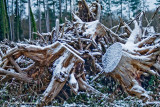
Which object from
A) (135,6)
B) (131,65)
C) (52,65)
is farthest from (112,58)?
(135,6)

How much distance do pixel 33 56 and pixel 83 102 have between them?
1523 mm

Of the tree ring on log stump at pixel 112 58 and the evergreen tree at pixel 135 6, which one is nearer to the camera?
the tree ring on log stump at pixel 112 58

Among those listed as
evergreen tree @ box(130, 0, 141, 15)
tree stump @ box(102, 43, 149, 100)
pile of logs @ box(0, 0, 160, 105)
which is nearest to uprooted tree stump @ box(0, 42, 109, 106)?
pile of logs @ box(0, 0, 160, 105)

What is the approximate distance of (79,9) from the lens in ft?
27.5

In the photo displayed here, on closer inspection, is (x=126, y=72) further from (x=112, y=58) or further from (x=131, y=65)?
(x=112, y=58)

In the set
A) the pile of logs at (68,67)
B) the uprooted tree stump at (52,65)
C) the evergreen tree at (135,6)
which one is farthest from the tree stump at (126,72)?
the evergreen tree at (135,6)

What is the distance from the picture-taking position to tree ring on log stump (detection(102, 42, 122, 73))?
4.55m

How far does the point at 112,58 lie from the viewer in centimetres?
477

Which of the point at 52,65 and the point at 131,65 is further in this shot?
the point at 52,65

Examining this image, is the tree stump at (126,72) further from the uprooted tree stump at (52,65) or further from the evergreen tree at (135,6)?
the evergreen tree at (135,6)

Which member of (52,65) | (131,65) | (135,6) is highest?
(135,6)

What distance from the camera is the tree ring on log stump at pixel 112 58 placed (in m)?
4.55

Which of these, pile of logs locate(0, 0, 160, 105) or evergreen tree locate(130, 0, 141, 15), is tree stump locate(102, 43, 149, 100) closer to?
pile of logs locate(0, 0, 160, 105)

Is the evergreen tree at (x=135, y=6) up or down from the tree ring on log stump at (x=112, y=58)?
up
